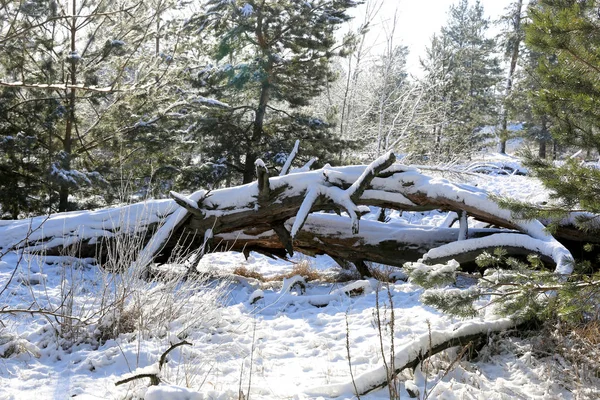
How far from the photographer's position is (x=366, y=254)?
6.31 meters

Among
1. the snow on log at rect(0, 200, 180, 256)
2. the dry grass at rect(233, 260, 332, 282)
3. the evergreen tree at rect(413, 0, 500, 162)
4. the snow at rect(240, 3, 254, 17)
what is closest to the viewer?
the snow on log at rect(0, 200, 180, 256)

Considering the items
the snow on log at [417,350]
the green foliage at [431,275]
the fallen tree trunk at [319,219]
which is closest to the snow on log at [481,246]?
the fallen tree trunk at [319,219]

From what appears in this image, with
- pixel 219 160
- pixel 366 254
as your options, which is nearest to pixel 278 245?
pixel 366 254

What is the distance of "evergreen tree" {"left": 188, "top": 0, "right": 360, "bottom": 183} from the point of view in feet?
39.8

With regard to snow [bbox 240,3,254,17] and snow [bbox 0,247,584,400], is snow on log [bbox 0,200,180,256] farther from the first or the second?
snow [bbox 240,3,254,17]

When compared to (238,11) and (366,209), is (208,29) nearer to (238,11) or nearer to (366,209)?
(238,11)

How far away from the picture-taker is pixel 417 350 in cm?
303

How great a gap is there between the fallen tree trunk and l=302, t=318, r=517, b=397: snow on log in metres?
1.92

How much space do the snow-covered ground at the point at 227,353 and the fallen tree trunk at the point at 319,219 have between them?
3.56 feet

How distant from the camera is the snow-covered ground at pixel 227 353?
111 inches

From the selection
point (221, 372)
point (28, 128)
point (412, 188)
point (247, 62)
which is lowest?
point (221, 372)

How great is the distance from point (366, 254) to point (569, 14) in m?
4.08

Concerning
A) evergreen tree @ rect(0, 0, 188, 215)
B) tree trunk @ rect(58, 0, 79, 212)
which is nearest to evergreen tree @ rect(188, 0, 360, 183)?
evergreen tree @ rect(0, 0, 188, 215)

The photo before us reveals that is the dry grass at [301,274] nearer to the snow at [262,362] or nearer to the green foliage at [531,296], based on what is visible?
the snow at [262,362]
